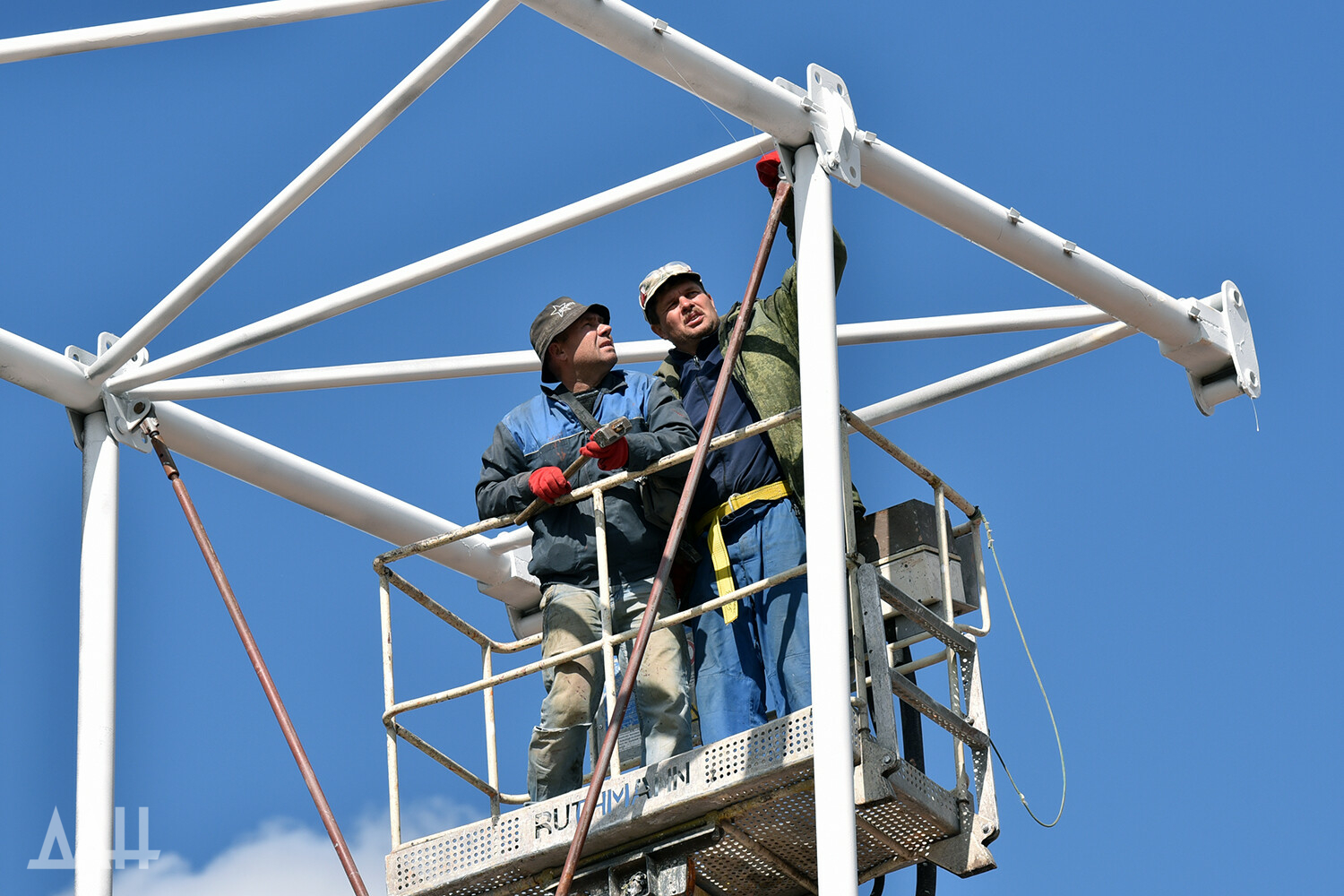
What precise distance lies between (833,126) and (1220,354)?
403 centimetres

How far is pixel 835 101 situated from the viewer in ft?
41.3

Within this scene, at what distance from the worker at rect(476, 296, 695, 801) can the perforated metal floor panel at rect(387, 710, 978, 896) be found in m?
0.31

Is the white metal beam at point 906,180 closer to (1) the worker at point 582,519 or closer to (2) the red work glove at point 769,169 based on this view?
(2) the red work glove at point 769,169

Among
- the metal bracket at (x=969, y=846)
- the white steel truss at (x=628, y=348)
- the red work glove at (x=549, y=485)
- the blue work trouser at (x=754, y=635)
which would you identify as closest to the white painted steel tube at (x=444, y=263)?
the white steel truss at (x=628, y=348)

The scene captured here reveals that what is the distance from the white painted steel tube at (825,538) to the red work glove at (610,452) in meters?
1.31

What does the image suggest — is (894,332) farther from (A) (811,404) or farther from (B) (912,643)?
(A) (811,404)

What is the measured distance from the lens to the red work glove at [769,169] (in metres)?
13.0

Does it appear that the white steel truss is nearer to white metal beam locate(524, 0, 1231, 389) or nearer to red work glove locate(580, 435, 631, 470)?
white metal beam locate(524, 0, 1231, 389)

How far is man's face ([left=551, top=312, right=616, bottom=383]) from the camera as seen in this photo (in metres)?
13.9

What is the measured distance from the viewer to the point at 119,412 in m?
14.5

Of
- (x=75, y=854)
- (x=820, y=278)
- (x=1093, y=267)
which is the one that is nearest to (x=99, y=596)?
(x=75, y=854)

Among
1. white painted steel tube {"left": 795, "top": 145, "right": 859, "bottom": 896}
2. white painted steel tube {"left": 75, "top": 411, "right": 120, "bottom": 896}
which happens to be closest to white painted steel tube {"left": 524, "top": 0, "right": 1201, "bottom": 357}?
white painted steel tube {"left": 795, "top": 145, "right": 859, "bottom": 896}

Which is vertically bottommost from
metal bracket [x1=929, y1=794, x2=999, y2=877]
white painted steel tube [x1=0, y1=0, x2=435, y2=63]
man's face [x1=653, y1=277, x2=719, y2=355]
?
metal bracket [x1=929, y1=794, x2=999, y2=877]

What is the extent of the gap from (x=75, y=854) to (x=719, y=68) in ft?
19.9
